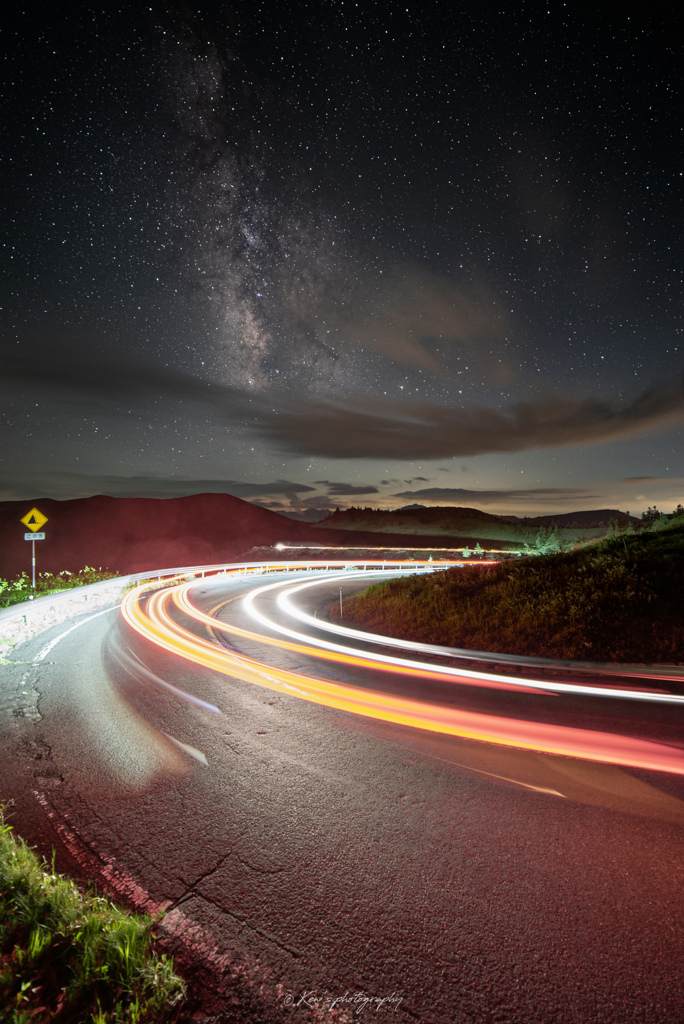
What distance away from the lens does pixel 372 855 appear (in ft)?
12.2

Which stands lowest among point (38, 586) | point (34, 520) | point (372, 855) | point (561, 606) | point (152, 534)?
point (152, 534)

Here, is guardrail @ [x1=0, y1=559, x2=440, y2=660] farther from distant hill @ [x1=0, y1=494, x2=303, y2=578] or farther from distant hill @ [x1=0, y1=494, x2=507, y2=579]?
distant hill @ [x1=0, y1=494, x2=303, y2=578]

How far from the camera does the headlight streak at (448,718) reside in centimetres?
545

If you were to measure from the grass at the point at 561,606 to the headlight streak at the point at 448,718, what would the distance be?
2.45 metres

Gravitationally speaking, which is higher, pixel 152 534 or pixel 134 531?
pixel 134 531

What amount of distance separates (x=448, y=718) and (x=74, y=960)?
193 inches

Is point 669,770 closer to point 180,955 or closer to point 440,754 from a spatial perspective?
point 440,754

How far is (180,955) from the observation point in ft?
9.25

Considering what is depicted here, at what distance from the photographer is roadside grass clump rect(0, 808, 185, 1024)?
7.79 feet

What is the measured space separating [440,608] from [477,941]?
10400 mm

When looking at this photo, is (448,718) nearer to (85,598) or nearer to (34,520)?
(85,598)
